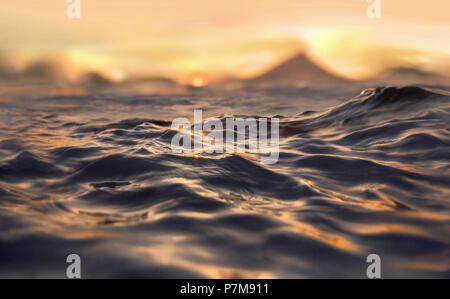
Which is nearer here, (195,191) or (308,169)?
(195,191)

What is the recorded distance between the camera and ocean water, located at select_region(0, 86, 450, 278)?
7.38ft

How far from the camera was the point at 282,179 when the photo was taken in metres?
3.98

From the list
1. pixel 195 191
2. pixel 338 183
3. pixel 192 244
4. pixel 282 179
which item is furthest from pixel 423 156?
pixel 192 244

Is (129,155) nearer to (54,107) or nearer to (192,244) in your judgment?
(192,244)

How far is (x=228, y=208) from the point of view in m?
3.12

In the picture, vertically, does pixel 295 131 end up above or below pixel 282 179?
above

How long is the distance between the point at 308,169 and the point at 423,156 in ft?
5.58

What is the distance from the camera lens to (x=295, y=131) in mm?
7523

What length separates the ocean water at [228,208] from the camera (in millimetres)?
2250
